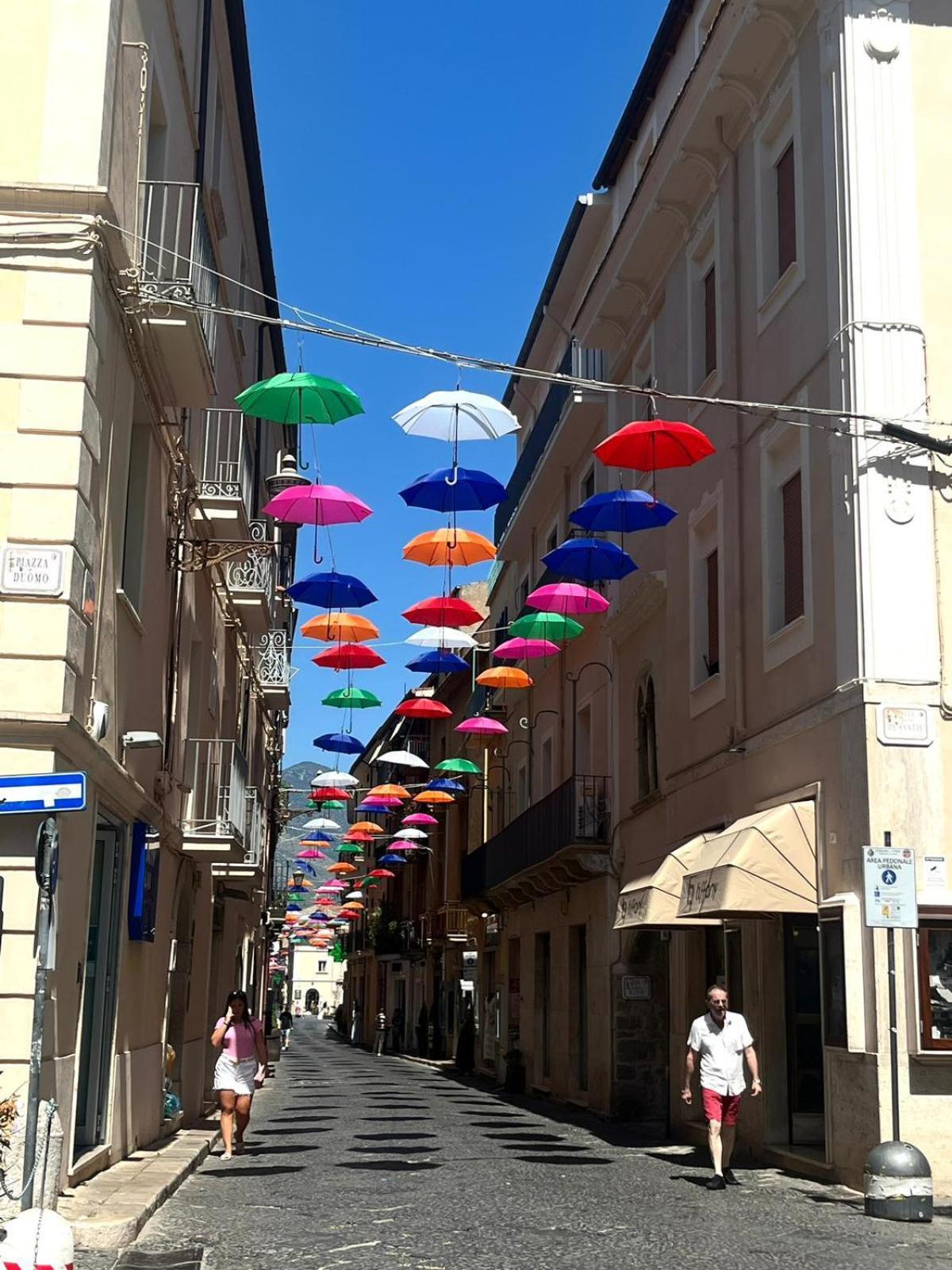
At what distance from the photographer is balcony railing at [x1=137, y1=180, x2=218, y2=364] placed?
41.4 feet

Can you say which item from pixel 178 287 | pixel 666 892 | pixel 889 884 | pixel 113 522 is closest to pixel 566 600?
pixel 666 892

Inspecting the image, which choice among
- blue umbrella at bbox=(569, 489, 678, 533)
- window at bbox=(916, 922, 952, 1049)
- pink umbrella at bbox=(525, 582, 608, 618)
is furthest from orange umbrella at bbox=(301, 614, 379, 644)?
window at bbox=(916, 922, 952, 1049)

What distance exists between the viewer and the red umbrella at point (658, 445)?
1457cm

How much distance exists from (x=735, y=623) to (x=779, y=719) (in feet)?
6.43

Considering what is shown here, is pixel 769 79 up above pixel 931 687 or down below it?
above

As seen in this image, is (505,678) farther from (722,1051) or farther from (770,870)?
(722,1051)

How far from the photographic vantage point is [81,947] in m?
11.7

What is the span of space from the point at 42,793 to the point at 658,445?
774 cm

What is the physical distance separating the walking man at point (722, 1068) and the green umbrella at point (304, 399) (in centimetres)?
605

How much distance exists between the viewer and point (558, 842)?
2483cm

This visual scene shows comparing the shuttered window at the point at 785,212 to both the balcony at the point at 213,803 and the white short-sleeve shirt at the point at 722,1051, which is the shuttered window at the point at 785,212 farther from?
the balcony at the point at 213,803

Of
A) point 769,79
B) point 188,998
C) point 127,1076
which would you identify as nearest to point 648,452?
point 769,79

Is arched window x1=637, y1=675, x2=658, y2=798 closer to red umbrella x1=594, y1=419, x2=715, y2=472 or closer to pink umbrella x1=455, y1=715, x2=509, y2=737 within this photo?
red umbrella x1=594, y1=419, x2=715, y2=472

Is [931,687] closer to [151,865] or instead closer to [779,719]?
[779,719]
